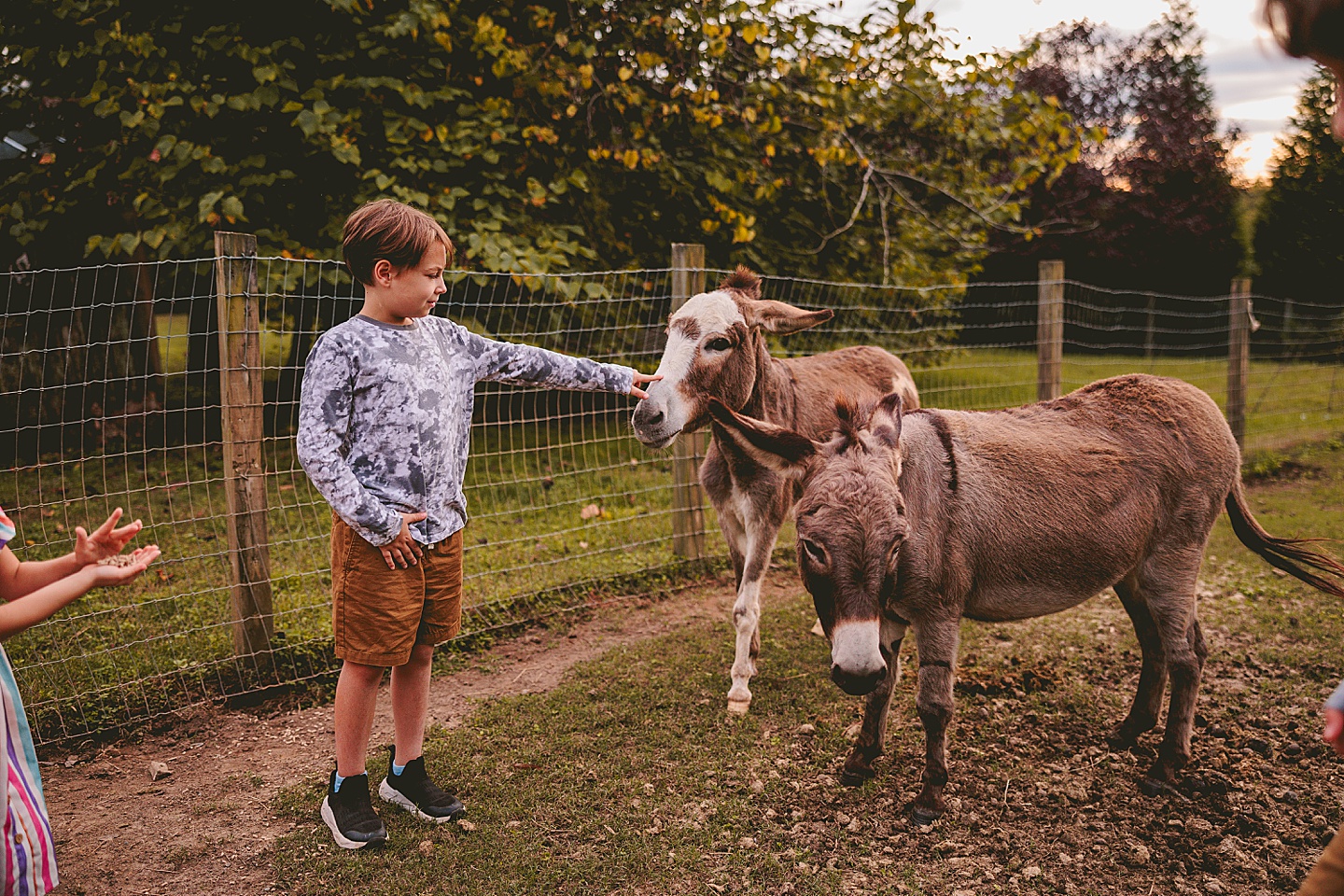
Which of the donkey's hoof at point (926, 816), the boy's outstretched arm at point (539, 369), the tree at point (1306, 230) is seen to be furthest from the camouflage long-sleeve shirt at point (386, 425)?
the tree at point (1306, 230)

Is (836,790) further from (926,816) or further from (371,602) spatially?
(371,602)

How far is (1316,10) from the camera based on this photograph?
1.24 meters

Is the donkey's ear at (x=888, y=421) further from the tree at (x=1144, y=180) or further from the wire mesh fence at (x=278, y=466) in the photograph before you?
the tree at (x=1144, y=180)

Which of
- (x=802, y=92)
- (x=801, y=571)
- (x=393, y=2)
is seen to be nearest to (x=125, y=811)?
(x=801, y=571)

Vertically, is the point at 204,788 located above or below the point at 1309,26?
below

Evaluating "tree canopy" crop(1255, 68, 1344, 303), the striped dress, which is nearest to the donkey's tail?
the striped dress

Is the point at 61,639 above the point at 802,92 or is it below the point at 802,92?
below

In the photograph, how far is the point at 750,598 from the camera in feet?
14.3

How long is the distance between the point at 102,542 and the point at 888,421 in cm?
247

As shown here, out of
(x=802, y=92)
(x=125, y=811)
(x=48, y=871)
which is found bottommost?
(x=125, y=811)

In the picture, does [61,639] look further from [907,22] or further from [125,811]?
[907,22]

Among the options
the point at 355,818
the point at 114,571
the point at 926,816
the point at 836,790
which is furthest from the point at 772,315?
the point at 114,571

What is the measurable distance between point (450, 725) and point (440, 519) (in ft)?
4.89

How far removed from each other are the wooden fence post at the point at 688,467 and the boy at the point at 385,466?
305 cm
